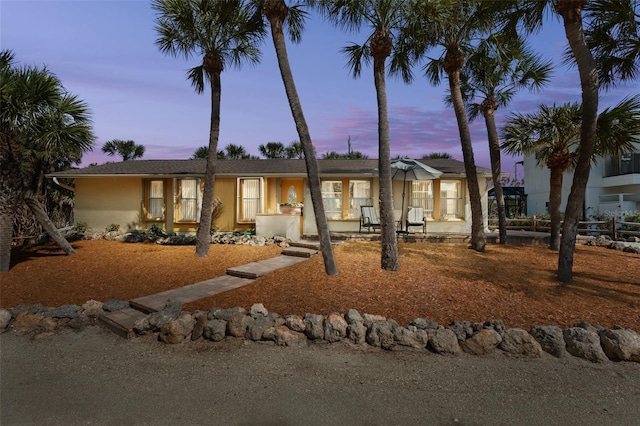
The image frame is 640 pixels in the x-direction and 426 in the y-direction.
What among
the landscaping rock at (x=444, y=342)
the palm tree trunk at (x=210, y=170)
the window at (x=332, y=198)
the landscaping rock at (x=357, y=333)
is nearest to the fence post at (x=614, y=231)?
the window at (x=332, y=198)

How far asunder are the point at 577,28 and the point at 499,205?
21.3 feet

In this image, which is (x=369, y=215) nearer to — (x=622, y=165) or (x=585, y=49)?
(x=585, y=49)

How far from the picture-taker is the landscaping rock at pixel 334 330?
4066 millimetres

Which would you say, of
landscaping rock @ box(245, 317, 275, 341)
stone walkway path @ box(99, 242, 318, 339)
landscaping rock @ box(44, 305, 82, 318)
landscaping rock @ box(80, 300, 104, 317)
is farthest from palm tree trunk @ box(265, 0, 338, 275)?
landscaping rock @ box(44, 305, 82, 318)

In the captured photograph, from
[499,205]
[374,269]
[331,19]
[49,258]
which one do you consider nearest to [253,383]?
[374,269]

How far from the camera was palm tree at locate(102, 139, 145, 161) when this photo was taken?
27766mm

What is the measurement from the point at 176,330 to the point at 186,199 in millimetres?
11130

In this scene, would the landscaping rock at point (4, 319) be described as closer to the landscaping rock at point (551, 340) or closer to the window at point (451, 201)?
the landscaping rock at point (551, 340)

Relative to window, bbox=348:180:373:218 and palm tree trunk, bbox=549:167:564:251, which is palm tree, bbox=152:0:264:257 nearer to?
window, bbox=348:180:373:218

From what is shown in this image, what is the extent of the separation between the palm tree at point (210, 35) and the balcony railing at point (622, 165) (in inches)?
887

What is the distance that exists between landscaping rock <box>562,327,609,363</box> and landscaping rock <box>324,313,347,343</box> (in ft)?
8.34

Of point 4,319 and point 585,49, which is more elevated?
point 585,49

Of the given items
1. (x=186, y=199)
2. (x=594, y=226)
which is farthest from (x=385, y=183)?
(x=594, y=226)

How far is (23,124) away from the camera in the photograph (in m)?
7.88
